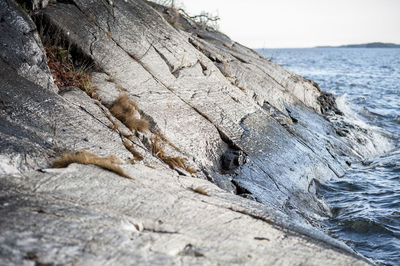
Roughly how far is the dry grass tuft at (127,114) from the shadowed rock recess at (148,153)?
3 centimetres

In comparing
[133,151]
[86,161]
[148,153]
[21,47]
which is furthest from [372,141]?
[21,47]

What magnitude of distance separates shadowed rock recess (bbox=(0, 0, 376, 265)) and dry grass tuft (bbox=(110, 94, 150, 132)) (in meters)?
0.03

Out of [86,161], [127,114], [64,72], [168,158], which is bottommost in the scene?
[168,158]

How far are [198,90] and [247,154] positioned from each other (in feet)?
6.93

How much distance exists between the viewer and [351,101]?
20203mm

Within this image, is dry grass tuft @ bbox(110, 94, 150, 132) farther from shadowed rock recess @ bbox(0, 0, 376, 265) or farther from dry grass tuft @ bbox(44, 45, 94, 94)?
dry grass tuft @ bbox(44, 45, 94, 94)

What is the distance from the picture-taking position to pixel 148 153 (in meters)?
5.67

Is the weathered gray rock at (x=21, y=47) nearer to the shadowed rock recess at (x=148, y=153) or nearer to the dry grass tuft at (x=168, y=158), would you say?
the shadowed rock recess at (x=148, y=153)

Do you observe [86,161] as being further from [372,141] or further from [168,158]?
[372,141]

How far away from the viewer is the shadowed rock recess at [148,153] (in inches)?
123

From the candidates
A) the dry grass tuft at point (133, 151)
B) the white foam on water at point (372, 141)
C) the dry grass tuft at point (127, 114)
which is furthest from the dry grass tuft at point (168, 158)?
the white foam on water at point (372, 141)

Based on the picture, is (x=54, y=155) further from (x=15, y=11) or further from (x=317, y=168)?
(x=317, y=168)

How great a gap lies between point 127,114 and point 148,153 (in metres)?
0.98

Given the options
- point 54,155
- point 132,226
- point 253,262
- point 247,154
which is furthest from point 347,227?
point 54,155
